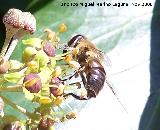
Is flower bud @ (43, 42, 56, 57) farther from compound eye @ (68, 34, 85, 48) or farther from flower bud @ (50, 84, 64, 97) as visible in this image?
compound eye @ (68, 34, 85, 48)

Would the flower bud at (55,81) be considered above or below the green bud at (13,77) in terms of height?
below

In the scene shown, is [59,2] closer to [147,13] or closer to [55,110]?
[147,13]

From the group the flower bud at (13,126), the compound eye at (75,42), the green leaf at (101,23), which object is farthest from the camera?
the green leaf at (101,23)

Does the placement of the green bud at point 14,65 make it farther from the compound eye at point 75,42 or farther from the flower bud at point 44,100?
the compound eye at point 75,42

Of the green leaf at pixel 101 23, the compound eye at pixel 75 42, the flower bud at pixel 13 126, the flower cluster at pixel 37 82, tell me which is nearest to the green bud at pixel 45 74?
the flower cluster at pixel 37 82

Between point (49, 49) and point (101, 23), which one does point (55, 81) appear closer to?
point (49, 49)

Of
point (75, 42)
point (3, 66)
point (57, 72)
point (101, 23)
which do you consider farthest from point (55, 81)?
point (101, 23)

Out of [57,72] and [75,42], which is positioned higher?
[57,72]

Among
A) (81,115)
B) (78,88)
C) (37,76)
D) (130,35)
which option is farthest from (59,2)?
(37,76)

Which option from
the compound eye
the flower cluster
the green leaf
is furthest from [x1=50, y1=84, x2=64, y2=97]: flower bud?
the green leaf
